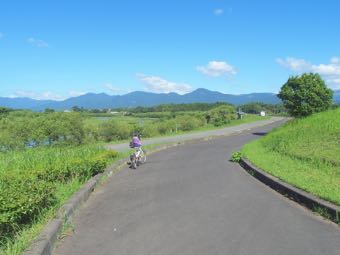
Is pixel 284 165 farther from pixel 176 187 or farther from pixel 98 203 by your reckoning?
pixel 98 203

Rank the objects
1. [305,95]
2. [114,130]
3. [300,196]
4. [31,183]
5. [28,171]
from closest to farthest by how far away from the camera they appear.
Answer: [31,183] < [300,196] < [28,171] < [305,95] < [114,130]

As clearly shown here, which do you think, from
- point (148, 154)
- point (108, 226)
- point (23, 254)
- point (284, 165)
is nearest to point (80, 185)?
point (108, 226)

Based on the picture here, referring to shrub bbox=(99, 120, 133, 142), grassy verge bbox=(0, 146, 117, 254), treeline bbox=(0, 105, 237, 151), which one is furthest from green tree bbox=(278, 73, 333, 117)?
grassy verge bbox=(0, 146, 117, 254)

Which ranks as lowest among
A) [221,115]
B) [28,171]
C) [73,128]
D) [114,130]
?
[114,130]

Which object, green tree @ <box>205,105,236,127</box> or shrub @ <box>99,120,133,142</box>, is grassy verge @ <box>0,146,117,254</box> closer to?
shrub @ <box>99,120,133,142</box>

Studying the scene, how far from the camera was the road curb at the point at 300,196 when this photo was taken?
24.6ft

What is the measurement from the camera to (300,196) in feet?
29.2

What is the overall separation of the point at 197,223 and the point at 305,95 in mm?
27427

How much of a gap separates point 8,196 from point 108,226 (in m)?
1.66

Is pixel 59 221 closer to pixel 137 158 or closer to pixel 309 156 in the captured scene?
pixel 309 156

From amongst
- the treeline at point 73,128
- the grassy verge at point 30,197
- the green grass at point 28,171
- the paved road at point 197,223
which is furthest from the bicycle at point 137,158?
the treeline at point 73,128

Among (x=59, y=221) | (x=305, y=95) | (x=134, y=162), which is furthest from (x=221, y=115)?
(x=59, y=221)

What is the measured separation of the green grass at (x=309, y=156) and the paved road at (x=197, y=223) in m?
0.80

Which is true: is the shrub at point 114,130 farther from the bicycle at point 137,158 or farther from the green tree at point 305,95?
the bicycle at point 137,158
